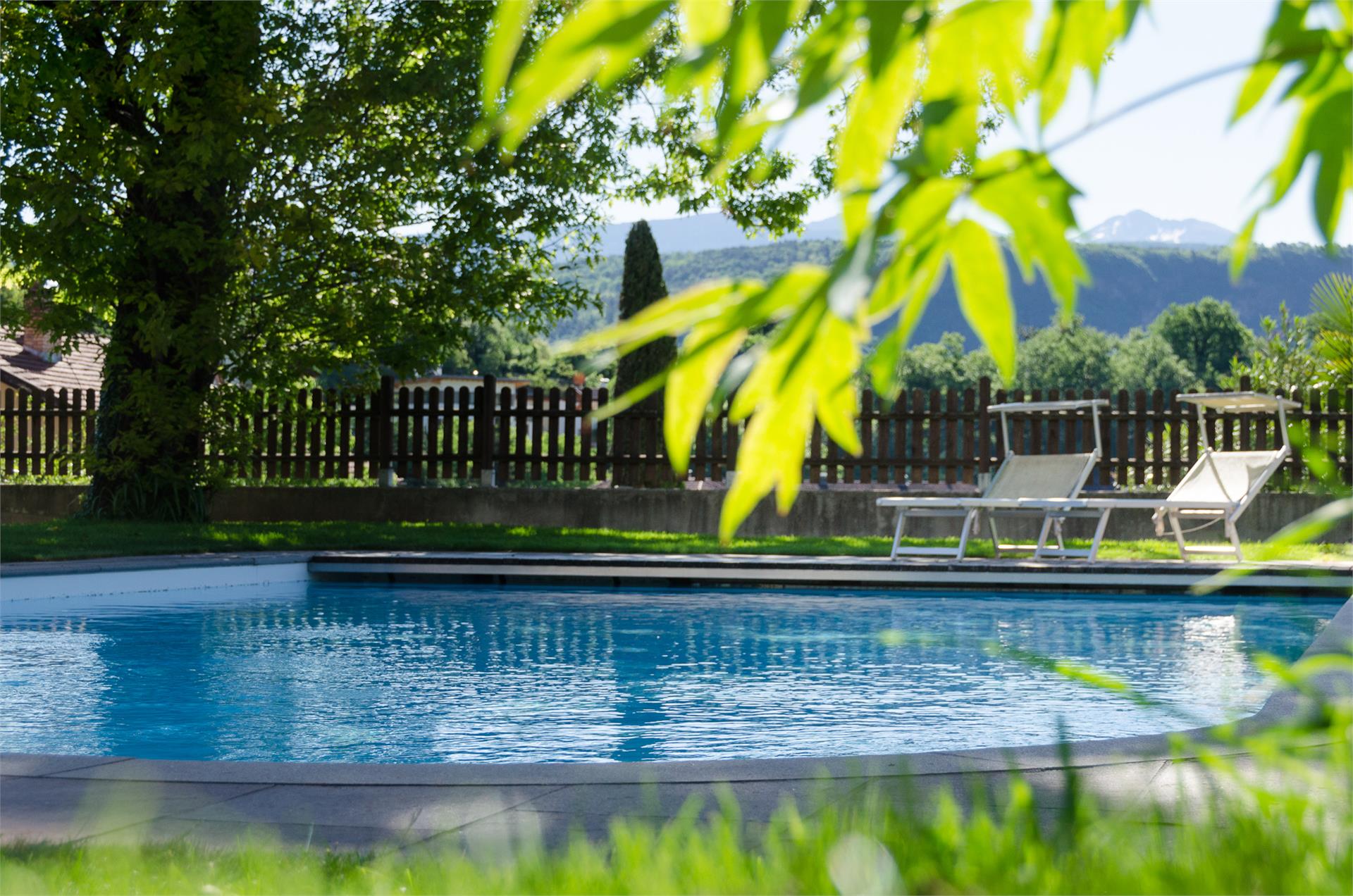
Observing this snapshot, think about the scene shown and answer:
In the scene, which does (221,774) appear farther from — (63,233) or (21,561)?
(63,233)

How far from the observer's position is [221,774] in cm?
294

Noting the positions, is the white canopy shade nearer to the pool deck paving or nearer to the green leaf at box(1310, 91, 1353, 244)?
the pool deck paving

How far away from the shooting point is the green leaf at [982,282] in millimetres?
810

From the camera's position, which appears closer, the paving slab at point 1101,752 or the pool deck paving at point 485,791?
the pool deck paving at point 485,791

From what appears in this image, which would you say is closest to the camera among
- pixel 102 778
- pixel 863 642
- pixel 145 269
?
pixel 102 778

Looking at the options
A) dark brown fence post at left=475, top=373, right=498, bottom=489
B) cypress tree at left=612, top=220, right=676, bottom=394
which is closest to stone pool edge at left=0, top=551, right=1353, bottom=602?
dark brown fence post at left=475, top=373, right=498, bottom=489

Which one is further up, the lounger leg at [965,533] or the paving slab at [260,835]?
the lounger leg at [965,533]

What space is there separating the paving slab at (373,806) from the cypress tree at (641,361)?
1284 cm

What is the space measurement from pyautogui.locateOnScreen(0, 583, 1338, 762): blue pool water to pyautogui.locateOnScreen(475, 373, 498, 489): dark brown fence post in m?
6.01

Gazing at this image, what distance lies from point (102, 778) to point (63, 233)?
9.84 metres

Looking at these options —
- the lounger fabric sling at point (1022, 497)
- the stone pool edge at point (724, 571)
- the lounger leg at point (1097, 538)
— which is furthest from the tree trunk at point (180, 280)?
the lounger leg at point (1097, 538)

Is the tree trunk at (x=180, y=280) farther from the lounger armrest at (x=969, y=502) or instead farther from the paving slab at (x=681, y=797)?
the paving slab at (x=681, y=797)

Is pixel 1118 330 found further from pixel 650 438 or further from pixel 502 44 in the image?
pixel 502 44

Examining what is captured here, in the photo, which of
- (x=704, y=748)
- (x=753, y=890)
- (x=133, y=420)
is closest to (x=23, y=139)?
(x=133, y=420)
